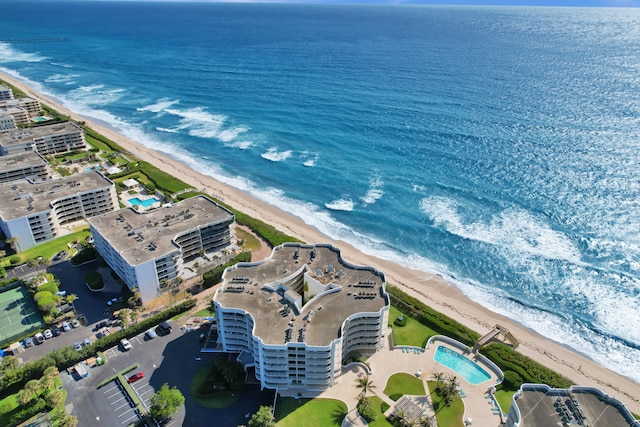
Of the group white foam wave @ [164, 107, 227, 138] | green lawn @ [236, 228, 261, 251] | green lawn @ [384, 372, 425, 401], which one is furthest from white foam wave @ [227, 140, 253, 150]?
green lawn @ [384, 372, 425, 401]

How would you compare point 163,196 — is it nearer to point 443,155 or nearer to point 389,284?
point 389,284

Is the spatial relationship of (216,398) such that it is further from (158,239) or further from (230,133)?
(230,133)

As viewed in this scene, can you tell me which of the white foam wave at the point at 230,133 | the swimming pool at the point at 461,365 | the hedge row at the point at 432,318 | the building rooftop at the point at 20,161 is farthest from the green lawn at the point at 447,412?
the white foam wave at the point at 230,133

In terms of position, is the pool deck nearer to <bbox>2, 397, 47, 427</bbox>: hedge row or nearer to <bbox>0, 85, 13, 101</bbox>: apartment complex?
<bbox>2, 397, 47, 427</bbox>: hedge row

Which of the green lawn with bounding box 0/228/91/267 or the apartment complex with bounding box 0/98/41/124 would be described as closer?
the green lawn with bounding box 0/228/91/267

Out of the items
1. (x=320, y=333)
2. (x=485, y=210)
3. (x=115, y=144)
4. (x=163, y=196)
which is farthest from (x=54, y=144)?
(x=485, y=210)

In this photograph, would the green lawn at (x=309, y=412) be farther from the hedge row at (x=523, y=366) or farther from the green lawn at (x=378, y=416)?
the hedge row at (x=523, y=366)
